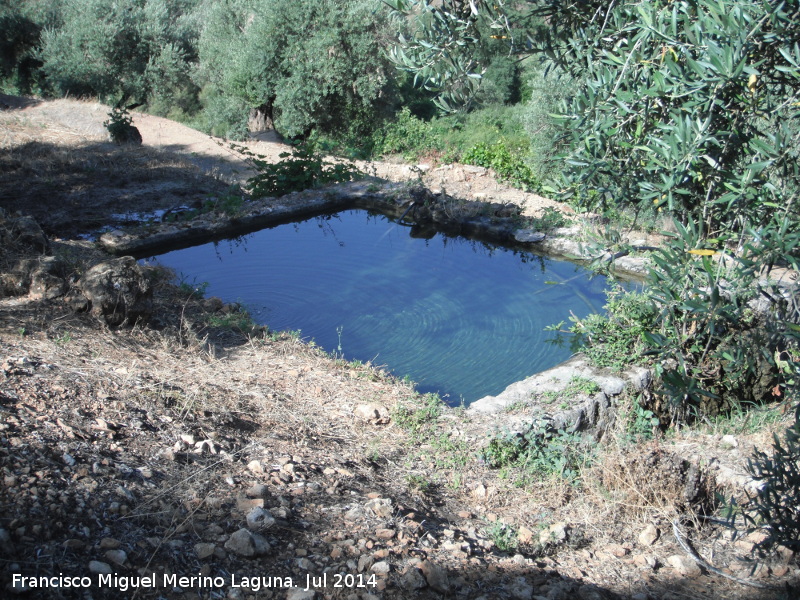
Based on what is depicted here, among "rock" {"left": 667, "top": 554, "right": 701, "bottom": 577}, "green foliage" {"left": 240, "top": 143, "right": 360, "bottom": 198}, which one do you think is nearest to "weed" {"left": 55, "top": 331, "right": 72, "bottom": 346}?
"rock" {"left": 667, "top": 554, "right": 701, "bottom": 577}

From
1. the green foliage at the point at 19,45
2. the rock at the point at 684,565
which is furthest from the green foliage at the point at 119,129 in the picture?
the rock at the point at 684,565

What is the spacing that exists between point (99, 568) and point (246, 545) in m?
0.61

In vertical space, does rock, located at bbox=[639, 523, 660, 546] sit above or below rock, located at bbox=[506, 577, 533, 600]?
below

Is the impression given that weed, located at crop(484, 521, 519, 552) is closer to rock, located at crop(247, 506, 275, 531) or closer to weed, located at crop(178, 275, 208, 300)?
rock, located at crop(247, 506, 275, 531)

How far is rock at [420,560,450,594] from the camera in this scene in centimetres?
309

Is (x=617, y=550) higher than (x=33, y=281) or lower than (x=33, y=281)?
lower

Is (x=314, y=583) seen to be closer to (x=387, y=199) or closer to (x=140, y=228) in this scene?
(x=140, y=228)

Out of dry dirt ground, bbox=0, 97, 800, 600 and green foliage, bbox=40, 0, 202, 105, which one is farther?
green foliage, bbox=40, 0, 202, 105

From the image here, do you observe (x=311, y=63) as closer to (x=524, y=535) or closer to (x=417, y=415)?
(x=417, y=415)

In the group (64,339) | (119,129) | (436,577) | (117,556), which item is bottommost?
(64,339)

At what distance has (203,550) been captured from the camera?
3.04 m

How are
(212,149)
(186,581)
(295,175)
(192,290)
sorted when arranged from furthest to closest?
1. (212,149)
2. (295,175)
3. (192,290)
4. (186,581)

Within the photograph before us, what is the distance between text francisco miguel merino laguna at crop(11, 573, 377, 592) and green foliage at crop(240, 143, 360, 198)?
9.58 m

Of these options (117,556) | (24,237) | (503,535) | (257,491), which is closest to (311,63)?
(24,237)
